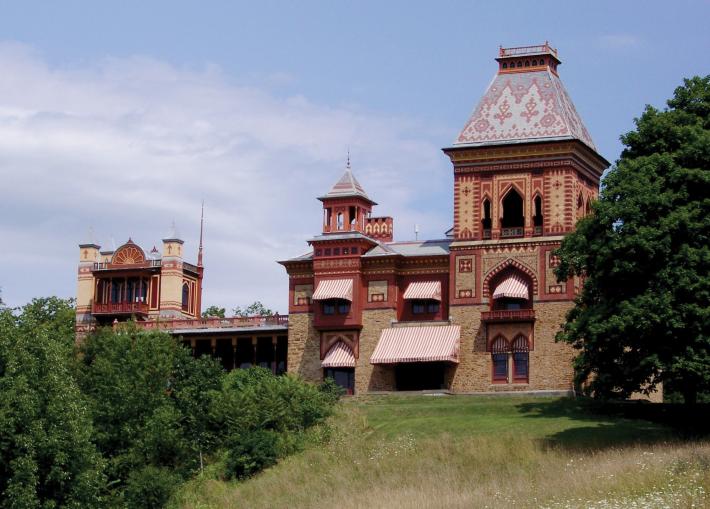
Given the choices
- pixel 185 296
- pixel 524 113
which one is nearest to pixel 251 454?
pixel 524 113

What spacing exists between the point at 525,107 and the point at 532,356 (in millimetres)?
14109

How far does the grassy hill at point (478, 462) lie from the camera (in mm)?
47875

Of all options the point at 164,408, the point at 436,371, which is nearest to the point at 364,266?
the point at 436,371

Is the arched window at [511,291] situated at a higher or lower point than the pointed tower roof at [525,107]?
lower

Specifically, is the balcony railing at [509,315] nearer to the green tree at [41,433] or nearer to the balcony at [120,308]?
the green tree at [41,433]

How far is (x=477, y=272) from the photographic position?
82.3 m

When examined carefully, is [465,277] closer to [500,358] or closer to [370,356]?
[500,358]

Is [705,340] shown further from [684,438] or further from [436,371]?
[436,371]

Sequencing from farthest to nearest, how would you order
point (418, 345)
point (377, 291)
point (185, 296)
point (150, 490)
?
1. point (185, 296)
2. point (377, 291)
3. point (418, 345)
4. point (150, 490)

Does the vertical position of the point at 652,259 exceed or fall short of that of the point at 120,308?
it falls short

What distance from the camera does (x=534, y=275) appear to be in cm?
8081

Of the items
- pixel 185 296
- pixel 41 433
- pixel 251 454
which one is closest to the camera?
pixel 41 433

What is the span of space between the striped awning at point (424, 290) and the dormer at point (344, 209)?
519 centimetres


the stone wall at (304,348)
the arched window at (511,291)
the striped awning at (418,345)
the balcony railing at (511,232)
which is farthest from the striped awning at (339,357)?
the balcony railing at (511,232)
